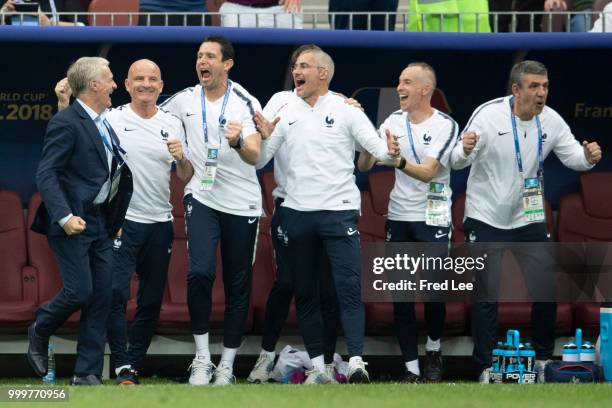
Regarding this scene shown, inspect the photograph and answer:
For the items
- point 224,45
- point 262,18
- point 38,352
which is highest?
point 262,18

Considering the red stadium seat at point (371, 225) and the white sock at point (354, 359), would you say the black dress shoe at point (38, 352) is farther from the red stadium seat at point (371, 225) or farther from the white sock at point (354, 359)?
the red stadium seat at point (371, 225)

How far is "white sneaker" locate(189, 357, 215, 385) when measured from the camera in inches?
388

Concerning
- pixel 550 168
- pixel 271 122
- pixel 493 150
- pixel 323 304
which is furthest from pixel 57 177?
pixel 550 168

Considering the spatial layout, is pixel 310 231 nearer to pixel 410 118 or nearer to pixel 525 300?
pixel 410 118

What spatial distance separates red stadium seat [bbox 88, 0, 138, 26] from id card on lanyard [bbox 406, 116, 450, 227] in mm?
2374

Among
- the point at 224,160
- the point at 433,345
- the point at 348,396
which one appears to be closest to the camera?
the point at 348,396

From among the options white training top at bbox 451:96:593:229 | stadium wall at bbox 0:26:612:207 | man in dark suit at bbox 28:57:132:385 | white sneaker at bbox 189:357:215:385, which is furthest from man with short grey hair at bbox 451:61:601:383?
man in dark suit at bbox 28:57:132:385

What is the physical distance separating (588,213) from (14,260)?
4.30 m

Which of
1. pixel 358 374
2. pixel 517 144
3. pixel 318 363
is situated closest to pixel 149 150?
pixel 318 363

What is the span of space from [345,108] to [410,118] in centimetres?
72

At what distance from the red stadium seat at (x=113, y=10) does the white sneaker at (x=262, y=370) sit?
2.59 metres

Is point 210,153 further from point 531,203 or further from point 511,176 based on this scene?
point 531,203

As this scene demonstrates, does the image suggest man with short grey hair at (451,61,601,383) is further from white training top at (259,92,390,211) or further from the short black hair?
the short black hair

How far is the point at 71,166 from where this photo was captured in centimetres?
902
